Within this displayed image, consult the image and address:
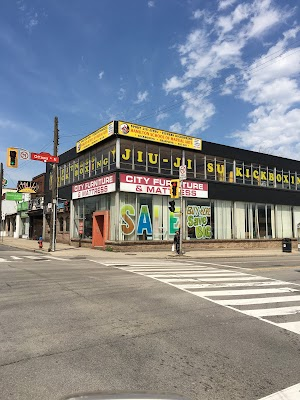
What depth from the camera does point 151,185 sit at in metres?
27.5

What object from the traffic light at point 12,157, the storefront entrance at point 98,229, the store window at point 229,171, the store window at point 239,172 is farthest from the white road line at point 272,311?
the store window at point 239,172

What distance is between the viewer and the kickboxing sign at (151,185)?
26219mm

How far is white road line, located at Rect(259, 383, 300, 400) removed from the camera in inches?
151

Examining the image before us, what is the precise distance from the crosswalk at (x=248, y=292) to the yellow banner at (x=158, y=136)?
582 inches

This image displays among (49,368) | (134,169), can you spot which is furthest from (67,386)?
(134,169)

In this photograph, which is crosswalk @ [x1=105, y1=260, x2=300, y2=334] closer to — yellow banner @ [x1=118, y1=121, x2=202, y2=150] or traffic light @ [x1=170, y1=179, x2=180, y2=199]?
traffic light @ [x1=170, y1=179, x2=180, y2=199]

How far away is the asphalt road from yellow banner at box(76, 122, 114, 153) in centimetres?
1880

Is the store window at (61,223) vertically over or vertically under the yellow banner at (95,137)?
under

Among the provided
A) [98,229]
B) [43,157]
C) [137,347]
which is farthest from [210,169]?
[137,347]

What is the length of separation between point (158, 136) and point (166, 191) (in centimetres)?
442

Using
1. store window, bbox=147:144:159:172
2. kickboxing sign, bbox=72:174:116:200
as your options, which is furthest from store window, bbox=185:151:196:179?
kickboxing sign, bbox=72:174:116:200

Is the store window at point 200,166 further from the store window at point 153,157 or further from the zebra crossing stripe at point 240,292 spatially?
the zebra crossing stripe at point 240,292

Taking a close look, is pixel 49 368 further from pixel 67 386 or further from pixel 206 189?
pixel 206 189

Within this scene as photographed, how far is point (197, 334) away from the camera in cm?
613
